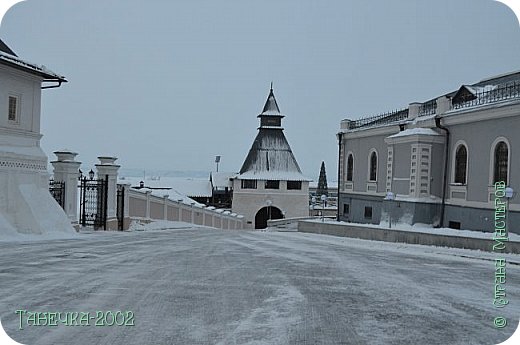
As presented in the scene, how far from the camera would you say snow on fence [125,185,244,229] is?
24969mm

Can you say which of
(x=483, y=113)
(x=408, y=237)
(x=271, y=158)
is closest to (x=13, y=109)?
(x=408, y=237)

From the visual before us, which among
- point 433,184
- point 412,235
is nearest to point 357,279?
point 412,235

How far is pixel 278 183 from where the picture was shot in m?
52.2

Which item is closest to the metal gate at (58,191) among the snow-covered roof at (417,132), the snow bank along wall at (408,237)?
the snow bank along wall at (408,237)

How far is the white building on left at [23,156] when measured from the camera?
48.2 feet

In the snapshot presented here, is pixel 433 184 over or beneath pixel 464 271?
over

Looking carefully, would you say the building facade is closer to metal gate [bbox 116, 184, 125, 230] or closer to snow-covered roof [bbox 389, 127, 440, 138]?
snow-covered roof [bbox 389, 127, 440, 138]

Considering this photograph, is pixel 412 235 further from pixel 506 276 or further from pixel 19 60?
pixel 19 60

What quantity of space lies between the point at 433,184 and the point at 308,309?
52.3ft

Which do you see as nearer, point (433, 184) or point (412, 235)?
point (412, 235)

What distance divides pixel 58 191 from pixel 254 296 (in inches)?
497

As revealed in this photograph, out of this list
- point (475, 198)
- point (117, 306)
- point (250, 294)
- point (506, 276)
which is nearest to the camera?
point (117, 306)

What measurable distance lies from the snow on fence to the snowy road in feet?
42.0

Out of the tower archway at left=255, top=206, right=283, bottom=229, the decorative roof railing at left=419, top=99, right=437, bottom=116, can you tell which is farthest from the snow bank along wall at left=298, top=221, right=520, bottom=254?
the tower archway at left=255, top=206, right=283, bottom=229
